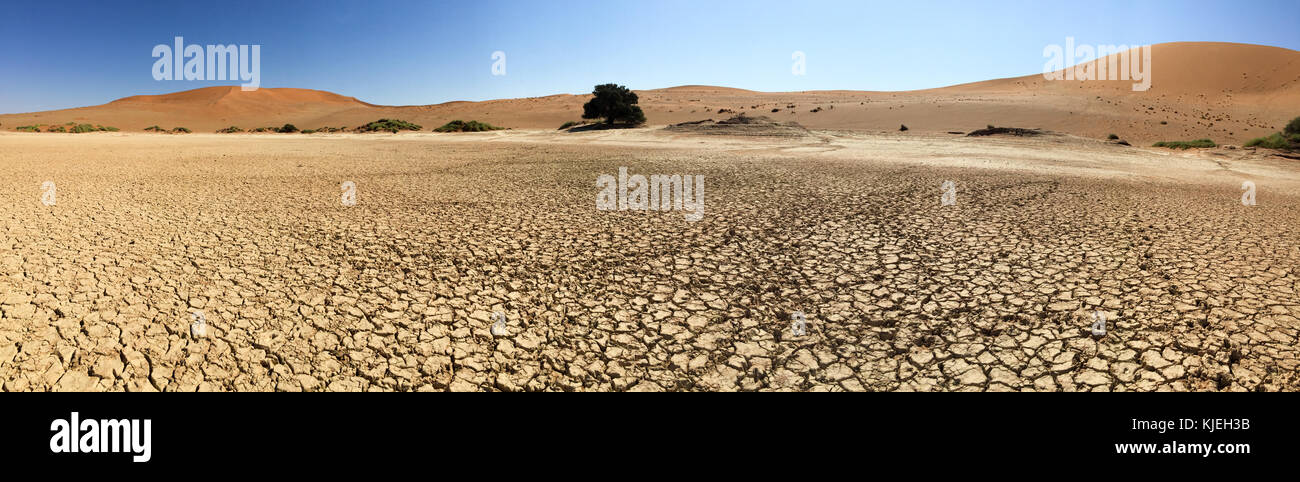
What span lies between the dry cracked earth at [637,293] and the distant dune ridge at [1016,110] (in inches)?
896

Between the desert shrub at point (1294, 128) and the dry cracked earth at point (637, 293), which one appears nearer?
the dry cracked earth at point (637, 293)

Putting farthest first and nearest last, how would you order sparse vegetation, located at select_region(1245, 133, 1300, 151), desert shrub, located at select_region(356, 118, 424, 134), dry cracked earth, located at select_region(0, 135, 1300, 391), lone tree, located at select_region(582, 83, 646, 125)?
1. lone tree, located at select_region(582, 83, 646, 125)
2. desert shrub, located at select_region(356, 118, 424, 134)
3. sparse vegetation, located at select_region(1245, 133, 1300, 151)
4. dry cracked earth, located at select_region(0, 135, 1300, 391)

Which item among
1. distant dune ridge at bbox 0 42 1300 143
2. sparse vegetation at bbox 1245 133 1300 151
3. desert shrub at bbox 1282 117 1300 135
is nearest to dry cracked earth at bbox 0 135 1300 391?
sparse vegetation at bbox 1245 133 1300 151

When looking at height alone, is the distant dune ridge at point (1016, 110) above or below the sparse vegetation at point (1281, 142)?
above

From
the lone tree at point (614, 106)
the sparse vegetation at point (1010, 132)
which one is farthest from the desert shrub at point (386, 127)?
the sparse vegetation at point (1010, 132)

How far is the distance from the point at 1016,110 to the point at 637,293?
36865 mm

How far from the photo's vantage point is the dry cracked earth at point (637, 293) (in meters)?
2.97

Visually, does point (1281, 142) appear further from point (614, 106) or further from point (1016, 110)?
point (614, 106)

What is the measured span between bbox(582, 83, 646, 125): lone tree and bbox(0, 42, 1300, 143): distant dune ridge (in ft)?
14.9

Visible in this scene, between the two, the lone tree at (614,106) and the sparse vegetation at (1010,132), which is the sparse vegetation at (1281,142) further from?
the lone tree at (614,106)

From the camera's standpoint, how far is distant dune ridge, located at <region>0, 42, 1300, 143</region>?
97.3 feet

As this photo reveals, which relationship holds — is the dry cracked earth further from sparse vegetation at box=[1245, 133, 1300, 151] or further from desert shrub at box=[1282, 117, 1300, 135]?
desert shrub at box=[1282, 117, 1300, 135]
